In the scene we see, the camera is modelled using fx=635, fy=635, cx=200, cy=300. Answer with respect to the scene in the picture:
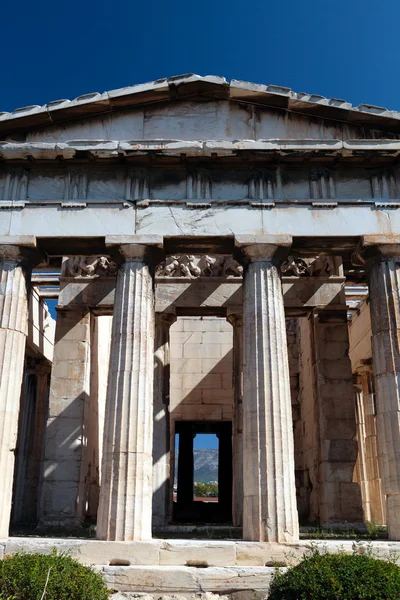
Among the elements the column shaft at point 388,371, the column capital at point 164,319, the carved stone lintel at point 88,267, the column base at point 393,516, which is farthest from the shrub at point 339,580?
the carved stone lintel at point 88,267

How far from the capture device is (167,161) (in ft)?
55.4

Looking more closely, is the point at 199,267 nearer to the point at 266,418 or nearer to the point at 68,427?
the point at 68,427

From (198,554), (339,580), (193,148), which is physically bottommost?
(339,580)

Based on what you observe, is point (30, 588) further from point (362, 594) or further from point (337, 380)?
point (337, 380)

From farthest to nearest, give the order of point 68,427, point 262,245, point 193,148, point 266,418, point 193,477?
point 193,477, point 68,427, point 193,148, point 262,245, point 266,418

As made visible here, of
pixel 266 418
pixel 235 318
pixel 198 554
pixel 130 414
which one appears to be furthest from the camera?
pixel 235 318

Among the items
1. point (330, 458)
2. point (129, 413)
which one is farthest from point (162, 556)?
point (330, 458)

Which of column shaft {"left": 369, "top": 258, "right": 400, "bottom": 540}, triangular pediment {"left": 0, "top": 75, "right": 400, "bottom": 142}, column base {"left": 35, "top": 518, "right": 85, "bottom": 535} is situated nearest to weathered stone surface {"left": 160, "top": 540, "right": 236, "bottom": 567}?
column shaft {"left": 369, "top": 258, "right": 400, "bottom": 540}

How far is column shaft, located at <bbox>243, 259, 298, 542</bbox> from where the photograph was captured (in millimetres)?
14055

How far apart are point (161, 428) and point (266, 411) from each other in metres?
5.53

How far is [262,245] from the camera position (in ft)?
53.3

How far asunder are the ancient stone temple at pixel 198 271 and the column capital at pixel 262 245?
4 centimetres

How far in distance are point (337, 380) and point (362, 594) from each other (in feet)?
33.3

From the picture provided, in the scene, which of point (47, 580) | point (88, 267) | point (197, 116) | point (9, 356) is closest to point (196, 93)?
point (197, 116)
